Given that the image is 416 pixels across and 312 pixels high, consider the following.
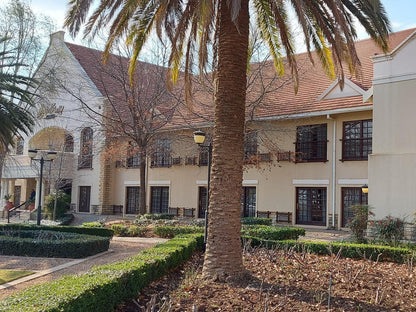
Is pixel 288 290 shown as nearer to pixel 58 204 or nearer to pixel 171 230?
pixel 171 230

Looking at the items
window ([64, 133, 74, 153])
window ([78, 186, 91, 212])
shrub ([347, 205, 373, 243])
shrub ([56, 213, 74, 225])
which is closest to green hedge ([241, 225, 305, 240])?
shrub ([347, 205, 373, 243])

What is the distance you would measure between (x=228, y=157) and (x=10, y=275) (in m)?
5.75

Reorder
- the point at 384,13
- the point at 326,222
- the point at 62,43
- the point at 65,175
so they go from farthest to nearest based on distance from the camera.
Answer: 1. the point at 62,43
2. the point at 65,175
3. the point at 326,222
4. the point at 384,13

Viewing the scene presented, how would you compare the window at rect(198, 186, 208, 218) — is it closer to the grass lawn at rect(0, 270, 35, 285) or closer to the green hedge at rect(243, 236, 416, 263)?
the green hedge at rect(243, 236, 416, 263)

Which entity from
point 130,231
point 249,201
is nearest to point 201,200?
point 249,201

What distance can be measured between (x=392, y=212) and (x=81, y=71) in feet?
76.5

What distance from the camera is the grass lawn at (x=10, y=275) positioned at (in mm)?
9147

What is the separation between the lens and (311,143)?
69.9ft

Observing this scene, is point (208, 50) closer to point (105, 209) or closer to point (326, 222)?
point (326, 222)

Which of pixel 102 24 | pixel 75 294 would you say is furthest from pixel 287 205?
pixel 75 294

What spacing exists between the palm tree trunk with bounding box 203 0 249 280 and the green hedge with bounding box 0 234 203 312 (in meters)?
1.16

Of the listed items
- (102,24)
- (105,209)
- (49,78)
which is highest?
(49,78)

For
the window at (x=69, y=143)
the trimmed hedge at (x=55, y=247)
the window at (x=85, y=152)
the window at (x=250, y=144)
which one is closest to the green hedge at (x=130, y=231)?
the trimmed hedge at (x=55, y=247)

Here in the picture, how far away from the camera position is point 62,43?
105 ft
